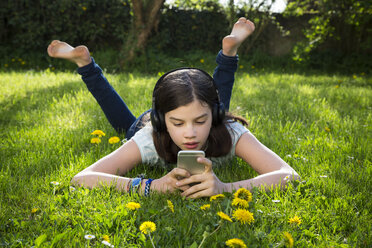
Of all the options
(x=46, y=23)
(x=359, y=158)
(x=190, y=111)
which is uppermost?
(x=46, y=23)

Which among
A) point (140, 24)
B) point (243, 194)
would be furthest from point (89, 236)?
point (140, 24)

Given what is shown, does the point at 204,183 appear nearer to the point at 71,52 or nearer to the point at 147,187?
the point at 147,187

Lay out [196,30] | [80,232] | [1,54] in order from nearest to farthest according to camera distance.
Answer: [80,232] < [1,54] < [196,30]

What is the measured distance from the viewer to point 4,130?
10.4ft

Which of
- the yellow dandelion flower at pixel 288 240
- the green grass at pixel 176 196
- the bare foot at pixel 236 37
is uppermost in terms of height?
the bare foot at pixel 236 37

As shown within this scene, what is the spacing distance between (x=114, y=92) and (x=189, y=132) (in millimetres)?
1371

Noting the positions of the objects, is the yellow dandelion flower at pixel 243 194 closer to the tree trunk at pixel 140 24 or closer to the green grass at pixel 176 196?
the green grass at pixel 176 196

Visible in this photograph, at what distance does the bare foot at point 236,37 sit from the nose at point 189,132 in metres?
1.01

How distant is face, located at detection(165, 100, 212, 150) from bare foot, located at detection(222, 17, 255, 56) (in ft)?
2.81

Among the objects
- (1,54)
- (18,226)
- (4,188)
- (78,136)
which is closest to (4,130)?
(78,136)

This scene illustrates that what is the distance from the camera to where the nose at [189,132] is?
6.36 feet

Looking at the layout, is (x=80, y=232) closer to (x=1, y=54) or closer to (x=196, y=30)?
(x=1, y=54)

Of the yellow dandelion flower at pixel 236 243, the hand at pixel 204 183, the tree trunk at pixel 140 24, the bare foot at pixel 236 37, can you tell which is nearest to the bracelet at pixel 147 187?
the hand at pixel 204 183

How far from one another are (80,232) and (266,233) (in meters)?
0.86
